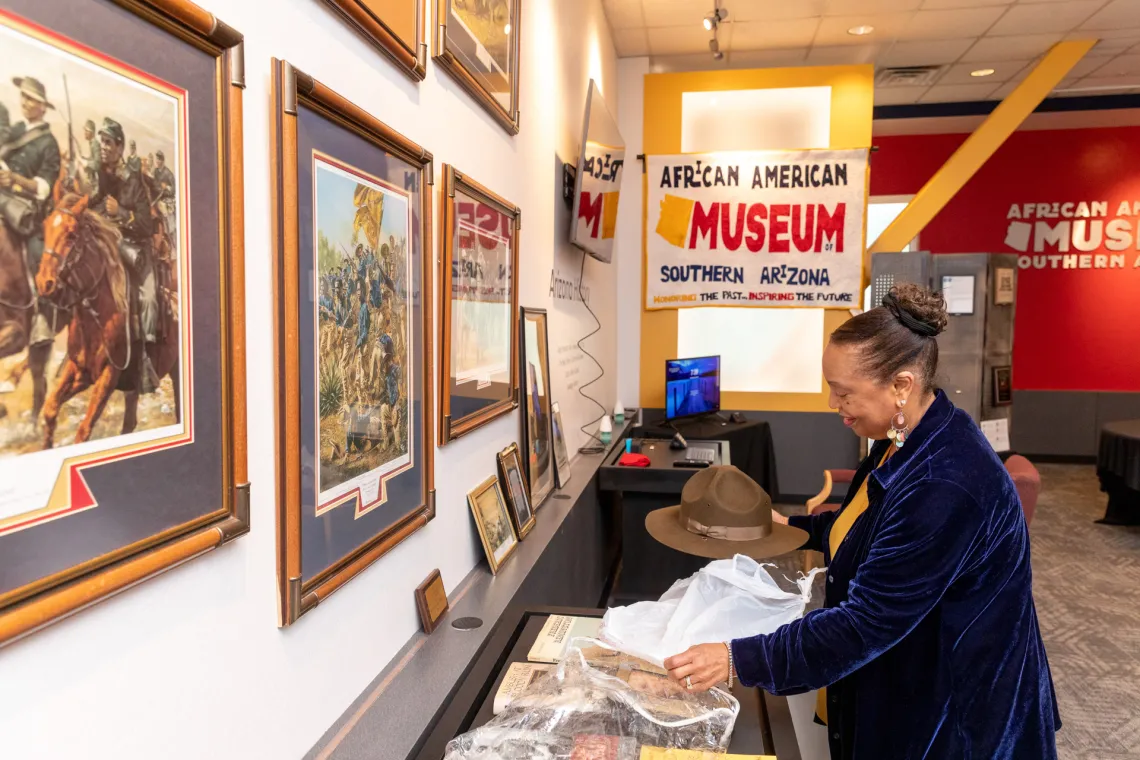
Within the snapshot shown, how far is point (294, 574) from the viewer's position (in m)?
1.04

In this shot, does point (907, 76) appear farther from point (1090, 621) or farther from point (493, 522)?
point (493, 522)

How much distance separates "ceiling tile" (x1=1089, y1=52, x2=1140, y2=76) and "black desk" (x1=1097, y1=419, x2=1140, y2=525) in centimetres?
288

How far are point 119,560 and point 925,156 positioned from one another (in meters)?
8.42

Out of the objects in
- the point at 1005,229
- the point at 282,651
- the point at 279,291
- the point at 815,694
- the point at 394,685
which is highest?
the point at 1005,229

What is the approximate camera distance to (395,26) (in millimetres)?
1337

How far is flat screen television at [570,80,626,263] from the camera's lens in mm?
3068

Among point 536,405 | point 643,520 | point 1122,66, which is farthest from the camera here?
point 1122,66

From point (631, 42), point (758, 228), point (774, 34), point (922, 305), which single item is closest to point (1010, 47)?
point (774, 34)

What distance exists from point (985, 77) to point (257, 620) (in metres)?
7.20

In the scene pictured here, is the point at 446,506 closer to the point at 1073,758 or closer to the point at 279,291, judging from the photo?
the point at 279,291

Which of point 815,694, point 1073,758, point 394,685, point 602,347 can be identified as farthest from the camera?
point 602,347

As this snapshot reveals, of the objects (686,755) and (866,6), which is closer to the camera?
(686,755)

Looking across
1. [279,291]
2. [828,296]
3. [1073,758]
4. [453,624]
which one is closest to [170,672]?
[279,291]

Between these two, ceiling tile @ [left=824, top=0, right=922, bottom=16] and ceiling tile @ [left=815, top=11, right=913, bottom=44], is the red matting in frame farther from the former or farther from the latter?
ceiling tile @ [left=815, top=11, right=913, bottom=44]
